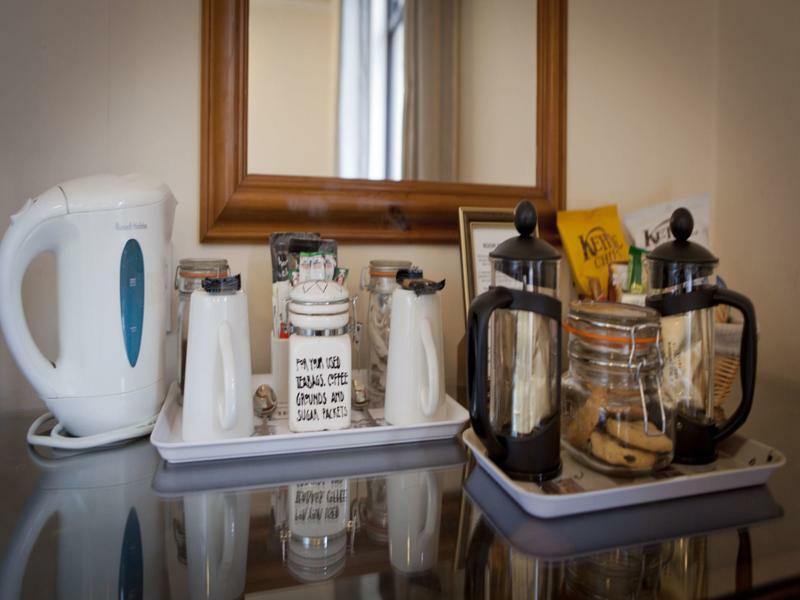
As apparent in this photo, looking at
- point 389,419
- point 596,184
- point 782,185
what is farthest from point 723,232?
point 389,419

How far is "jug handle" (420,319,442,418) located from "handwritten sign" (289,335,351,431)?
0.30 ft

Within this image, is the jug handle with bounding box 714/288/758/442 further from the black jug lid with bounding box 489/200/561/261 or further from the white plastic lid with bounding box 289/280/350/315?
the white plastic lid with bounding box 289/280/350/315

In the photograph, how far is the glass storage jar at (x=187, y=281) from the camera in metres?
0.74

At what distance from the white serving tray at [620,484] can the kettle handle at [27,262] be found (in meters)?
0.52

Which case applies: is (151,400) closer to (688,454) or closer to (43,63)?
(43,63)

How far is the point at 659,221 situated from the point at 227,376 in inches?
34.3

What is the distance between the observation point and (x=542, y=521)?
490 millimetres

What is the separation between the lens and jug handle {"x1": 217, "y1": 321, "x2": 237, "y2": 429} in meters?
0.59

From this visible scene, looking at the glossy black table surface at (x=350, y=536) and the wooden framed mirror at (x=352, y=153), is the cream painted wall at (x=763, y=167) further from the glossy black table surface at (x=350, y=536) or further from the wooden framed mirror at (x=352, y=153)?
the glossy black table surface at (x=350, y=536)

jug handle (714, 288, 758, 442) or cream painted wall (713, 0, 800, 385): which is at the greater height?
cream painted wall (713, 0, 800, 385)

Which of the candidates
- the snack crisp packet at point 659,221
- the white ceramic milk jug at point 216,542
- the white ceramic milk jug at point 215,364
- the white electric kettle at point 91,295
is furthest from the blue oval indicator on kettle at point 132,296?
the snack crisp packet at point 659,221

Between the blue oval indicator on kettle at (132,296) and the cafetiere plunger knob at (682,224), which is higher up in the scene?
the cafetiere plunger knob at (682,224)

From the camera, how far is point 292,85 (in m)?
0.90

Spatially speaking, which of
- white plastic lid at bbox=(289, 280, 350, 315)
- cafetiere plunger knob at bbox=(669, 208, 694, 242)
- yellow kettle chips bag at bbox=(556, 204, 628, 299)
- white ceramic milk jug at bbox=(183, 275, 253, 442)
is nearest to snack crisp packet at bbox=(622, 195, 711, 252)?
yellow kettle chips bag at bbox=(556, 204, 628, 299)
